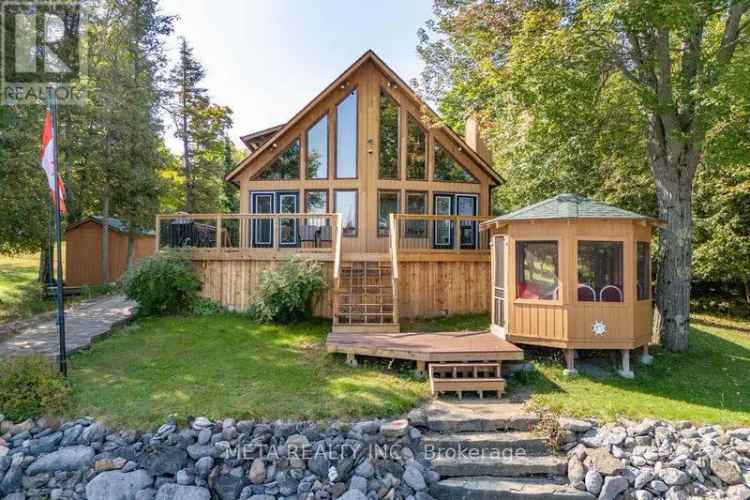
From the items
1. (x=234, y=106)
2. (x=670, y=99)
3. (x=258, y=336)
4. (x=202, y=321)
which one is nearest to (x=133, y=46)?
(x=234, y=106)

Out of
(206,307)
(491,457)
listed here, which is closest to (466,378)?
(491,457)

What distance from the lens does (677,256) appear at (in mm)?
7875

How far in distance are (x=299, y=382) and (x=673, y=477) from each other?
15.9ft

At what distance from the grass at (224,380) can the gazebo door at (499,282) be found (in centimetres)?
240

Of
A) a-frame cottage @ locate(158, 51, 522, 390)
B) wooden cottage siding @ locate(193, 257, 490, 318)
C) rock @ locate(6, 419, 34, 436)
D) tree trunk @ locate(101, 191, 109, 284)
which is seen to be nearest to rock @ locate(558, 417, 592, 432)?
wooden cottage siding @ locate(193, 257, 490, 318)

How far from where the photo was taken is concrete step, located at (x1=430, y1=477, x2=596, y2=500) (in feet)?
14.3

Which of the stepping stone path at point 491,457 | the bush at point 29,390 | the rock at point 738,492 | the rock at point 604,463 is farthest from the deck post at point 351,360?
the rock at point 738,492

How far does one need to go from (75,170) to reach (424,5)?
1396cm

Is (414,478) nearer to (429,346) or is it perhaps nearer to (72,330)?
(429,346)

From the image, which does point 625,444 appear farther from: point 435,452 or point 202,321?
point 202,321

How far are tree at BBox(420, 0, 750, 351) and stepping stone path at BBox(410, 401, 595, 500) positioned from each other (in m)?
4.96

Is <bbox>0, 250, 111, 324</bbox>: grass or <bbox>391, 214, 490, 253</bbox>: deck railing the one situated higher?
<bbox>391, 214, 490, 253</bbox>: deck railing

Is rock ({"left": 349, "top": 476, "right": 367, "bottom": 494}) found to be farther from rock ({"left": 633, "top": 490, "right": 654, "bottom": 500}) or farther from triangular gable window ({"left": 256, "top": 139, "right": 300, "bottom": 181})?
triangular gable window ({"left": 256, "top": 139, "right": 300, "bottom": 181})

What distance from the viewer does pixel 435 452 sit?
4797 mm
